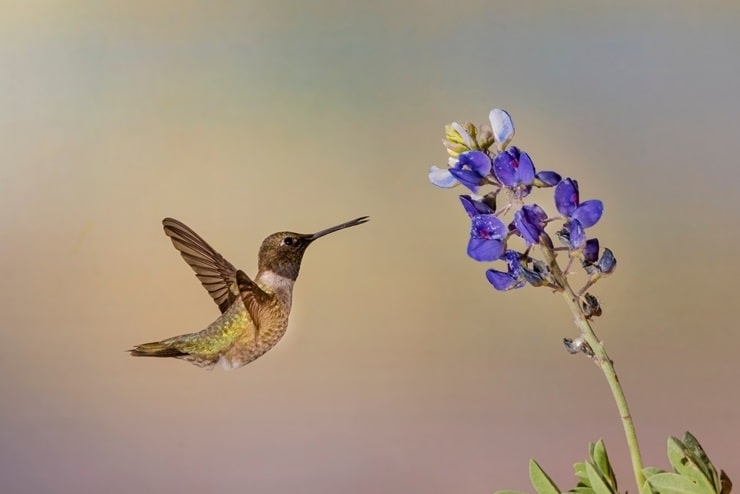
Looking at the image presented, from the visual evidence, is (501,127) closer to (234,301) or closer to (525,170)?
(525,170)

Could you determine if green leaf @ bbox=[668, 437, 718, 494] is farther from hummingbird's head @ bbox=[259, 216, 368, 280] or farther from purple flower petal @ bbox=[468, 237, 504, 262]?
hummingbird's head @ bbox=[259, 216, 368, 280]

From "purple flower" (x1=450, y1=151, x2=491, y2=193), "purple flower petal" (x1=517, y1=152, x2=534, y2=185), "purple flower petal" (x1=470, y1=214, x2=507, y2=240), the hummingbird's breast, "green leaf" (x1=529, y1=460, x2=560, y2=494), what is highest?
the hummingbird's breast

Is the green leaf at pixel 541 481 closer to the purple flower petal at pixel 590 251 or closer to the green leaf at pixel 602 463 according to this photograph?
the green leaf at pixel 602 463

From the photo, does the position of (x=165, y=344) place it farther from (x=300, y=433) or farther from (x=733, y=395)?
(x=733, y=395)

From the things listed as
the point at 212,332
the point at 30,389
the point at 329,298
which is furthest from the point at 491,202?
the point at 30,389

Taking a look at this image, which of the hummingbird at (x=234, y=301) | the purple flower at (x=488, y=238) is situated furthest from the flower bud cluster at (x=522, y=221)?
the hummingbird at (x=234, y=301)

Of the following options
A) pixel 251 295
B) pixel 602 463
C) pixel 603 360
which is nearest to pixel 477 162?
pixel 603 360

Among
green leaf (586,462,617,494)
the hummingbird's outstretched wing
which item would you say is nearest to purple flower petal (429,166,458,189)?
green leaf (586,462,617,494)
